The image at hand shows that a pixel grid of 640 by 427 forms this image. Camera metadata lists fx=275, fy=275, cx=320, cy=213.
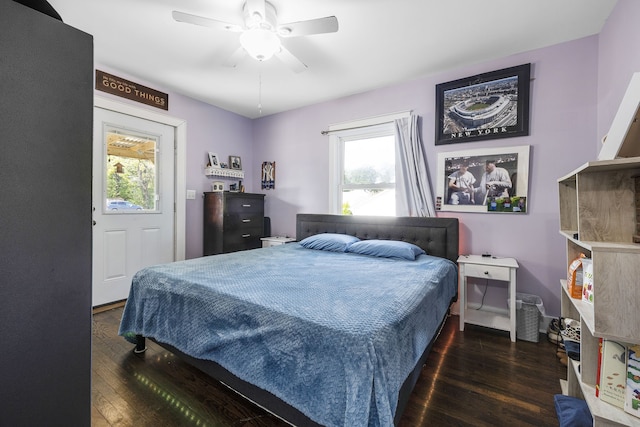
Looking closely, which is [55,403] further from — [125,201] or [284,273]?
[125,201]

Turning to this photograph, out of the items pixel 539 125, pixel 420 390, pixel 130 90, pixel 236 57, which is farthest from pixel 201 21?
pixel 539 125

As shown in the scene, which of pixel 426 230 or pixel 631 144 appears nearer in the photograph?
pixel 631 144

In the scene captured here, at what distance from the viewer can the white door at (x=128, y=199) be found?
294cm

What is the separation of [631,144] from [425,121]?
2.15 metres

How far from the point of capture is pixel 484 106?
2752 millimetres

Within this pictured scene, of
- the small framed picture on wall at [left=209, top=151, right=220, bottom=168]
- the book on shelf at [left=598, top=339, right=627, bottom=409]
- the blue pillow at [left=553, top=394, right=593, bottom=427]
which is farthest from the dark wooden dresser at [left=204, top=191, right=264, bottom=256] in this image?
the book on shelf at [left=598, top=339, right=627, bottom=409]

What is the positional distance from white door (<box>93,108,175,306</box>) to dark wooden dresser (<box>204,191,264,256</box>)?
0.45 m

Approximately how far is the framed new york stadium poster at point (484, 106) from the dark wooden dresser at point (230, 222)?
2.62m

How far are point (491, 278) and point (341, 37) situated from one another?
247cm

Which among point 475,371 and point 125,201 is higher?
point 125,201

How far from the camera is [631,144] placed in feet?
3.58

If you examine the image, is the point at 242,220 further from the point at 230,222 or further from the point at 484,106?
the point at 484,106

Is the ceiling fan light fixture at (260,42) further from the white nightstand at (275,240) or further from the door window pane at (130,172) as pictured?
the white nightstand at (275,240)

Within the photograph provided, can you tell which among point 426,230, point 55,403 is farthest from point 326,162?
point 55,403
